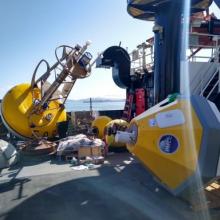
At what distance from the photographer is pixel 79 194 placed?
489 centimetres

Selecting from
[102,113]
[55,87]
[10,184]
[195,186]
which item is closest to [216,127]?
[195,186]

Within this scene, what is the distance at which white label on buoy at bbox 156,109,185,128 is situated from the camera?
3781mm

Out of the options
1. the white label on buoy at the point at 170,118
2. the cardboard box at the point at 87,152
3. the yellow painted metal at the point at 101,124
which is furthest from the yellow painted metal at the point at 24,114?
the white label on buoy at the point at 170,118

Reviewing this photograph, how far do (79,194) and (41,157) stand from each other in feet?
12.0

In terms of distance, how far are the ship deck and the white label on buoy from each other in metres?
1.28

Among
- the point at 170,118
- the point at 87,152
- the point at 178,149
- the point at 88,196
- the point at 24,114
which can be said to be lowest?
the point at 88,196

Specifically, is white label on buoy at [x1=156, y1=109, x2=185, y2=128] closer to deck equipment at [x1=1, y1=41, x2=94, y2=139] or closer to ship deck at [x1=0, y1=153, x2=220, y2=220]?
ship deck at [x1=0, y1=153, x2=220, y2=220]

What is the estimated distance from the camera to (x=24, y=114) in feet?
29.3

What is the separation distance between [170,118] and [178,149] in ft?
1.44

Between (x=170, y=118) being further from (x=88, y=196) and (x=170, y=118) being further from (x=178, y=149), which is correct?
(x=88, y=196)

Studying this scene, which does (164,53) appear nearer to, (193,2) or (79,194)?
(193,2)

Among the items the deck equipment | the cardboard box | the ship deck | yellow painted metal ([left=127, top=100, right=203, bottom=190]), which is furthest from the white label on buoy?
the deck equipment

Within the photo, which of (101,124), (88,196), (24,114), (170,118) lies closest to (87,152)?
(101,124)

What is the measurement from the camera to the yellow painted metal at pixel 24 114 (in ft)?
29.3
